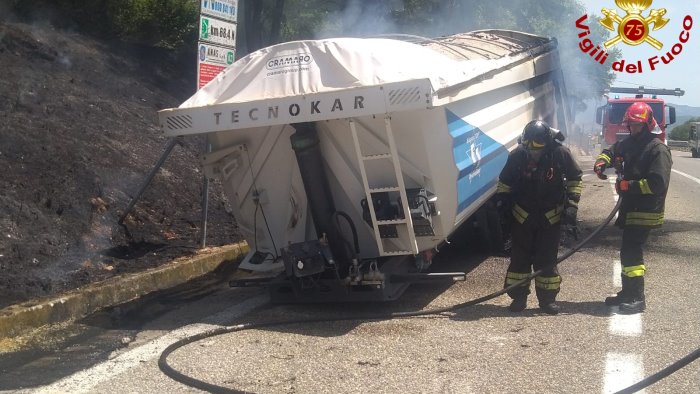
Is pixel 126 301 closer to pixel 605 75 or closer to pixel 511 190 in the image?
pixel 511 190

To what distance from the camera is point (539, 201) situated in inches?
257

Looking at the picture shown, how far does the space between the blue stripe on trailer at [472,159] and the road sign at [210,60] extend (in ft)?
10.9

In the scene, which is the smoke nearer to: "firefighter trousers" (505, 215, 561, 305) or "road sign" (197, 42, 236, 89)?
"road sign" (197, 42, 236, 89)

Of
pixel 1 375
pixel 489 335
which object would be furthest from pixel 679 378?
pixel 1 375

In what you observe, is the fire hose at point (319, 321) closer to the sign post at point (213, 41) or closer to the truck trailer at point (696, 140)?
the sign post at point (213, 41)

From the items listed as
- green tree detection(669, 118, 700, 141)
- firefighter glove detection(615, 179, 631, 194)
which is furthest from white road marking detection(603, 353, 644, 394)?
green tree detection(669, 118, 700, 141)

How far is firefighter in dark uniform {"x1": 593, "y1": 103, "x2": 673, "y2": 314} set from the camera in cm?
640

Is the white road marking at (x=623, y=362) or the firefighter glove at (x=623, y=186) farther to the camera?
the firefighter glove at (x=623, y=186)

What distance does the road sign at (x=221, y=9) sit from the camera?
8.87 m

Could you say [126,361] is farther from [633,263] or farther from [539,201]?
[633,263]

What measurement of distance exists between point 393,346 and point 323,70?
231cm

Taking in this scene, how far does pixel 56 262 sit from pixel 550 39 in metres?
8.10

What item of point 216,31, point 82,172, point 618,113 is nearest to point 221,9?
point 216,31

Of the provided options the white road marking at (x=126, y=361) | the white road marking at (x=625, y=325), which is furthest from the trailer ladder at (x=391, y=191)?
the white road marking at (x=625, y=325)
